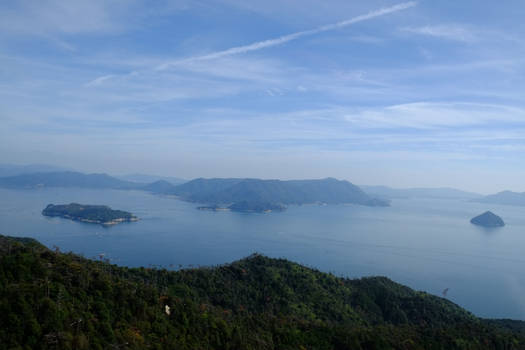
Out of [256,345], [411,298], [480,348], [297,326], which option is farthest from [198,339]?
[411,298]

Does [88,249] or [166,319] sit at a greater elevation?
[166,319]

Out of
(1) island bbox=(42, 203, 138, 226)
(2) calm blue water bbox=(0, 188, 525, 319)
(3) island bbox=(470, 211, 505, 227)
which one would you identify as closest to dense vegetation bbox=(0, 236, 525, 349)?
(2) calm blue water bbox=(0, 188, 525, 319)

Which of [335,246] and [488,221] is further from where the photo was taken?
[488,221]

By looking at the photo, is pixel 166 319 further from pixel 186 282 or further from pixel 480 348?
pixel 480 348

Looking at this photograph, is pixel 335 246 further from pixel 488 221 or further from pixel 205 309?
pixel 488 221

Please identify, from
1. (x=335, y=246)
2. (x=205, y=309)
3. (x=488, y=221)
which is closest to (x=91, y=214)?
(x=335, y=246)

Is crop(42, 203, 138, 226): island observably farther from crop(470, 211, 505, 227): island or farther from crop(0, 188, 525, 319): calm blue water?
crop(470, 211, 505, 227): island
